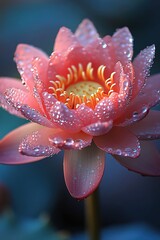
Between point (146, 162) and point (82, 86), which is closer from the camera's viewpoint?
point (146, 162)

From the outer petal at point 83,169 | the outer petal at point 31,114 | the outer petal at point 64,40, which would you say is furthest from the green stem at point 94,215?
the outer petal at point 64,40

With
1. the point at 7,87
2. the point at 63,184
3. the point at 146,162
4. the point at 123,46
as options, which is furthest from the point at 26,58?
the point at 63,184

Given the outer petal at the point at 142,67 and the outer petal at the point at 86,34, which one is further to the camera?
the outer petal at the point at 86,34

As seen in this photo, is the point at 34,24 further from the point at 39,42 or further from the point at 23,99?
the point at 23,99

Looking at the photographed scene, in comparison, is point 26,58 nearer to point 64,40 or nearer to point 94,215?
point 64,40

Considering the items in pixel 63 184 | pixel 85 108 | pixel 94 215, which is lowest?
pixel 63 184

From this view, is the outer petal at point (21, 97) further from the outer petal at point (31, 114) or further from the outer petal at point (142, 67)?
the outer petal at point (142, 67)

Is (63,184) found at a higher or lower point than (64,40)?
lower

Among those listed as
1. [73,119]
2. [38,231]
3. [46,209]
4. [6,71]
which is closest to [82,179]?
[73,119]
